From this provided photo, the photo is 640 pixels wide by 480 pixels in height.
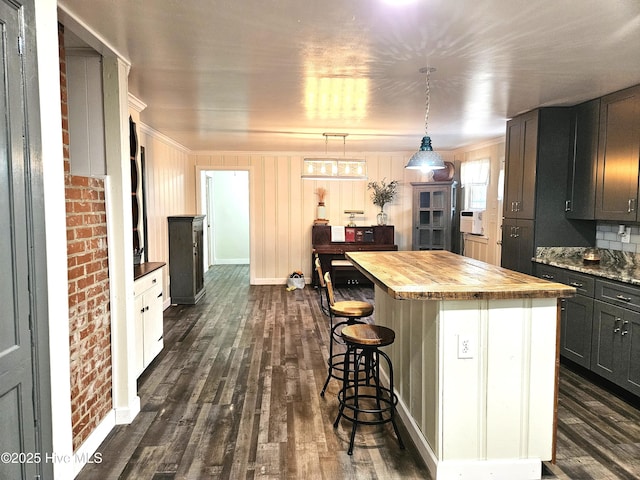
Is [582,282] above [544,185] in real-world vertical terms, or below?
below

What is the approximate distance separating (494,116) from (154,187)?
164 inches

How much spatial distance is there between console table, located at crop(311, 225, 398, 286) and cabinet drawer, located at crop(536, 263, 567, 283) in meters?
3.40

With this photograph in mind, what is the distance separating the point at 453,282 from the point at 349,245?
205 inches

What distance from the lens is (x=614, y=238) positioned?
405 cm

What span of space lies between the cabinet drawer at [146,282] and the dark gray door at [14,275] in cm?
173

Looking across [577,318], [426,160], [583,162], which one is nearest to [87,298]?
[426,160]

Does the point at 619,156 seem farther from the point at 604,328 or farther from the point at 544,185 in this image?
the point at 604,328

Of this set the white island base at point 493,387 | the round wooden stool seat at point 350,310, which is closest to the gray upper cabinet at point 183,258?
the round wooden stool seat at point 350,310

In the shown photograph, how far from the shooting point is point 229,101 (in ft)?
12.9

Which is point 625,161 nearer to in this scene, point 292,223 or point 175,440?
point 175,440

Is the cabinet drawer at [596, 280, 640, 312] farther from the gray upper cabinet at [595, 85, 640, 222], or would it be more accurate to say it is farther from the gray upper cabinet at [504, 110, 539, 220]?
the gray upper cabinet at [504, 110, 539, 220]

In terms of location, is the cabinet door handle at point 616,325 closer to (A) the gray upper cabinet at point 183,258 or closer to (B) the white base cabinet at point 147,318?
(B) the white base cabinet at point 147,318

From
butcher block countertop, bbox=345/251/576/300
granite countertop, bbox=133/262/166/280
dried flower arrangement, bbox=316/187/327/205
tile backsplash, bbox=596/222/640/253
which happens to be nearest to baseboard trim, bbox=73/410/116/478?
granite countertop, bbox=133/262/166/280

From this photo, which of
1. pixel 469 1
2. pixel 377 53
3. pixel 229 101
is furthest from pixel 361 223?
pixel 469 1
